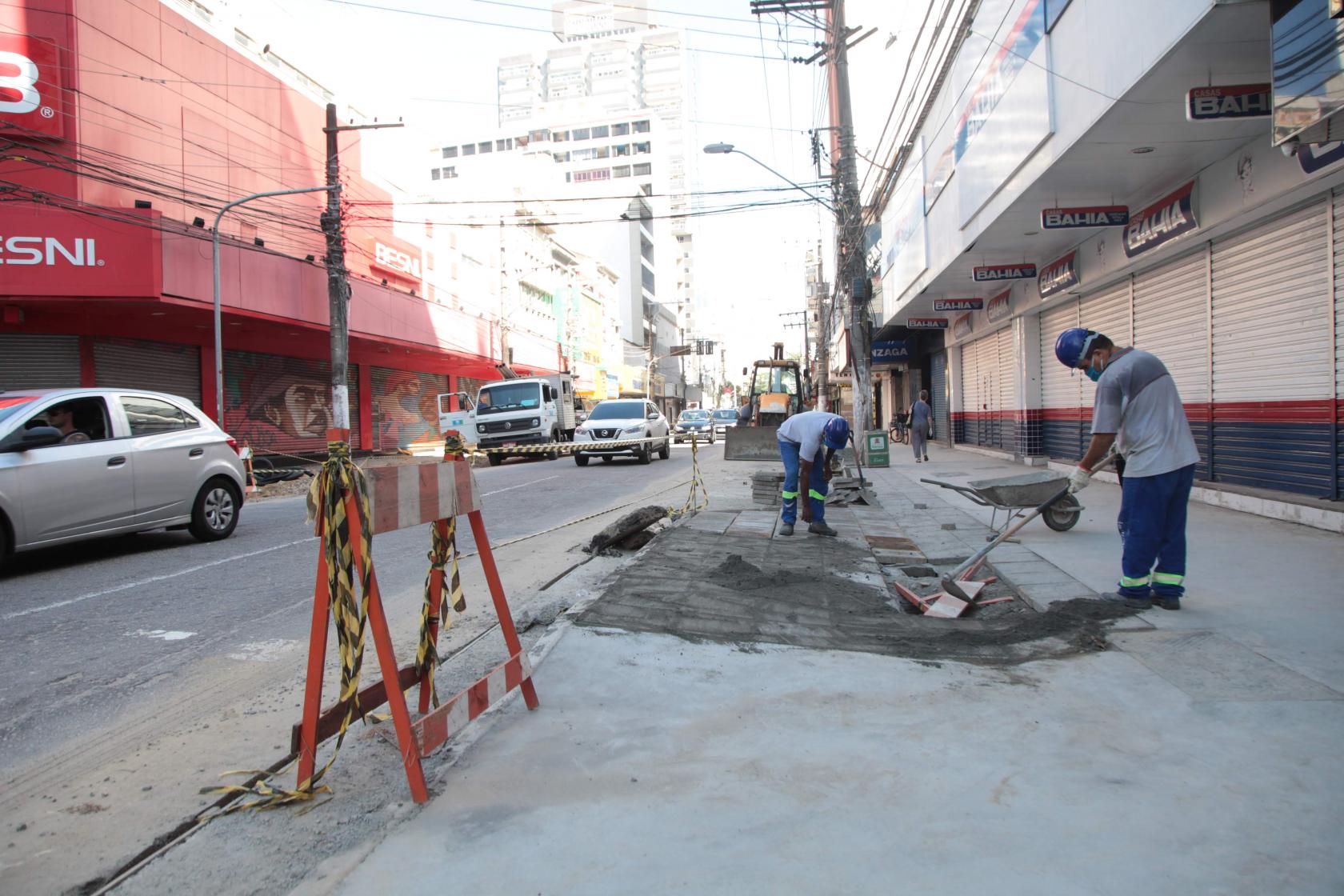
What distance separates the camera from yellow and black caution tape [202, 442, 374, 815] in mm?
2760

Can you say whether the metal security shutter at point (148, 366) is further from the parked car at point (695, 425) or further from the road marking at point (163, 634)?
the parked car at point (695, 425)

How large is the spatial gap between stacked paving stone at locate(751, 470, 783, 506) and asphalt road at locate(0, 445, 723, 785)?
9.22 ft

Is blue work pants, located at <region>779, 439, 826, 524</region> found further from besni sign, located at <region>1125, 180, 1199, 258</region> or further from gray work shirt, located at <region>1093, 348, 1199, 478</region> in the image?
besni sign, located at <region>1125, 180, 1199, 258</region>

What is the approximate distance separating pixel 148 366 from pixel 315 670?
69.4ft

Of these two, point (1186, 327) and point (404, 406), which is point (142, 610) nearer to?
point (1186, 327)

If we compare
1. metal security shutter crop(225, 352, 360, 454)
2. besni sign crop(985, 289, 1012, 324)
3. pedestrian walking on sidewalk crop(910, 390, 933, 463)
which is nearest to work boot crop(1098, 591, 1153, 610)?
besni sign crop(985, 289, 1012, 324)

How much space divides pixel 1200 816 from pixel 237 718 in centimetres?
380

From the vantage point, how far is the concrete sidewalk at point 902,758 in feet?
7.45

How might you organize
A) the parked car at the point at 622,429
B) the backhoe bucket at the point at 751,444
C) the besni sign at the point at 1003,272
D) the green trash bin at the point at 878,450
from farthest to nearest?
the parked car at the point at 622,429 < the green trash bin at the point at 878,450 < the backhoe bucket at the point at 751,444 < the besni sign at the point at 1003,272

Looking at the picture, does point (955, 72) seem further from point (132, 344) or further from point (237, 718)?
point (132, 344)

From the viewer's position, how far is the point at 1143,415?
4914 millimetres

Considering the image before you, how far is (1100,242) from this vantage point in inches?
488

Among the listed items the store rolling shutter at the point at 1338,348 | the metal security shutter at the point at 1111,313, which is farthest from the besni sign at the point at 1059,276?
the store rolling shutter at the point at 1338,348

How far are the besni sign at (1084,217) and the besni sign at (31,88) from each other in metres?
20.1
